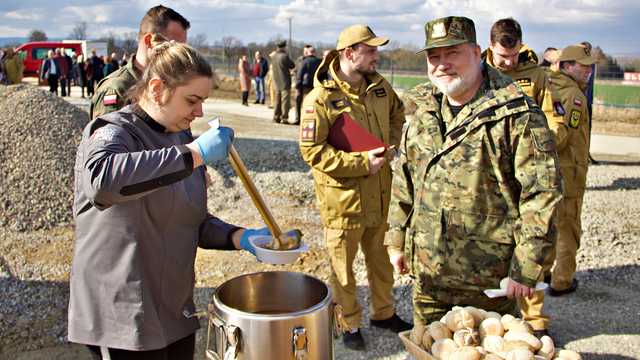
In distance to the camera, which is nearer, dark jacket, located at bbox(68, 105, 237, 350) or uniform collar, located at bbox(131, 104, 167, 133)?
dark jacket, located at bbox(68, 105, 237, 350)

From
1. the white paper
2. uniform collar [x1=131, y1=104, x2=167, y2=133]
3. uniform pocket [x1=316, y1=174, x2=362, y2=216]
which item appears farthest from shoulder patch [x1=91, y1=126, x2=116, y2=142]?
uniform pocket [x1=316, y1=174, x2=362, y2=216]

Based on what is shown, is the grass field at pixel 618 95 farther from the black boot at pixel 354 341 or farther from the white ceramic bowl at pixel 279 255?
the white ceramic bowl at pixel 279 255

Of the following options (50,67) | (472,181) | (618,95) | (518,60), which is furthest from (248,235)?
(50,67)

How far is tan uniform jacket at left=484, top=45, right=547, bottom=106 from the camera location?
4.40 metres

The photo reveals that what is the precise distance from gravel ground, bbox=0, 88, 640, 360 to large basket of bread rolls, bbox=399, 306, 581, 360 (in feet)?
6.26

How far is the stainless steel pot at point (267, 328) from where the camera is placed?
174 cm

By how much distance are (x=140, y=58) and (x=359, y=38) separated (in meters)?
1.41

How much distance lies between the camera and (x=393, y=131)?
4.46m

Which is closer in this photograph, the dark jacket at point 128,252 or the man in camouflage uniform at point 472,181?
the dark jacket at point 128,252

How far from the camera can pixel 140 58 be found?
3484mm

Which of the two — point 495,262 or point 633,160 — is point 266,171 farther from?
point 633,160

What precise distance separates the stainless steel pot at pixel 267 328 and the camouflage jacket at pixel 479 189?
0.92m

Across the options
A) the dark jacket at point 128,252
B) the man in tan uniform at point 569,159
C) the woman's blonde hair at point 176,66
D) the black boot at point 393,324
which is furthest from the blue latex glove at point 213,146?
the man in tan uniform at point 569,159

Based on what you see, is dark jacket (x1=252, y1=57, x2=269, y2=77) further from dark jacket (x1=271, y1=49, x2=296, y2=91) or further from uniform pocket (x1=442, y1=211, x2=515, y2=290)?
uniform pocket (x1=442, y1=211, x2=515, y2=290)
